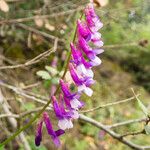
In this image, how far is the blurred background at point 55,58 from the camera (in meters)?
3.40

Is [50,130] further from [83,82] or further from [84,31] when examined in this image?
[84,31]

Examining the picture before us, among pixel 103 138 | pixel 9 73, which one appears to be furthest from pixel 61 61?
pixel 103 138

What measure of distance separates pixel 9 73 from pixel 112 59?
2626mm

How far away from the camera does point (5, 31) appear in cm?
427

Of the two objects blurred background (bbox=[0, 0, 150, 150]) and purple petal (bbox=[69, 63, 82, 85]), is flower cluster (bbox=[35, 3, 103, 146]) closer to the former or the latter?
purple petal (bbox=[69, 63, 82, 85])

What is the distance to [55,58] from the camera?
3.92m

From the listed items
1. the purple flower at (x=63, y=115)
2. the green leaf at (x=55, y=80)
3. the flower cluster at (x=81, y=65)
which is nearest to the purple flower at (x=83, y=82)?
the flower cluster at (x=81, y=65)

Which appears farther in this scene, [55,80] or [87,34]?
[55,80]

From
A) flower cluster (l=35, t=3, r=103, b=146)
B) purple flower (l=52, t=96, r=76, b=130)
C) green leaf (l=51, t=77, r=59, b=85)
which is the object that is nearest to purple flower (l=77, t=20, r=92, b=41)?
flower cluster (l=35, t=3, r=103, b=146)

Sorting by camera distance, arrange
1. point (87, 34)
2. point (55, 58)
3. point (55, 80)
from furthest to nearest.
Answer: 1. point (55, 58)
2. point (55, 80)
3. point (87, 34)

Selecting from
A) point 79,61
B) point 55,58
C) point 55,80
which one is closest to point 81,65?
point 79,61

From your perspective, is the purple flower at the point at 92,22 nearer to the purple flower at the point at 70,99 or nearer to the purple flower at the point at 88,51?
the purple flower at the point at 88,51

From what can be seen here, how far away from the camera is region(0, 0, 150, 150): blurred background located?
3399 millimetres

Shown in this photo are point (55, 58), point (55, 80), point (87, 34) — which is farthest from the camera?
point (55, 58)
